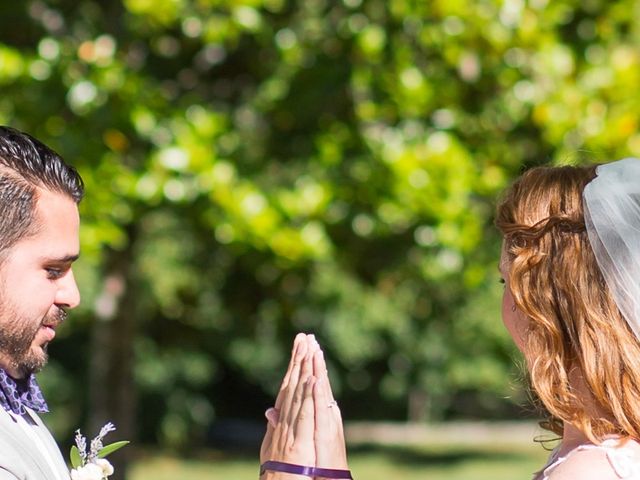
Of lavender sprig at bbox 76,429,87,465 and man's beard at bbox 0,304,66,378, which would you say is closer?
man's beard at bbox 0,304,66,378

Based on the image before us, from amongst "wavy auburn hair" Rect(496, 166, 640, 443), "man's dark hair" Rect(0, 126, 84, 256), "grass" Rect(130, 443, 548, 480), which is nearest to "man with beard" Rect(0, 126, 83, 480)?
"man's dark hair" Rect(0, 126, 84, 256)

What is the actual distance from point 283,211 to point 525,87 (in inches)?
61.7

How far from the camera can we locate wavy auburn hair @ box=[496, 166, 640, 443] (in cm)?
225

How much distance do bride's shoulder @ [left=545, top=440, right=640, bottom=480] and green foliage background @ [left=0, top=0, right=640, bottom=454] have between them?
103 inches

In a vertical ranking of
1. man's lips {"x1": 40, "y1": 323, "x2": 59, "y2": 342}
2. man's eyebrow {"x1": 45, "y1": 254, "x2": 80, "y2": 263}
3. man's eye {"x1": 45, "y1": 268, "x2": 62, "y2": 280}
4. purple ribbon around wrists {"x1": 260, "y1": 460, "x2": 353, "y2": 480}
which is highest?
man's eyebrow {"x1": 45, "y1": 254, "x2": 80, "y2": 263}

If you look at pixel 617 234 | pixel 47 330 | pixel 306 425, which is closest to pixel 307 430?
pixel 306 425

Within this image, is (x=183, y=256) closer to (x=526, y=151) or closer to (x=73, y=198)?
(x=526, y=151)

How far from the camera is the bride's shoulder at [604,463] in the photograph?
2197 millimetres

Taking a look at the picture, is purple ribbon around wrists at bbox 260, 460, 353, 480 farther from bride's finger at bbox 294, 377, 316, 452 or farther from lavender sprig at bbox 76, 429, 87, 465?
lavender sprig at bbox 76, 429, 87, 465

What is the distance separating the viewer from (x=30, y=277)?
6.89ft

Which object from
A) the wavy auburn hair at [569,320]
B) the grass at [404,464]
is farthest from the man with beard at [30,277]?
the grass at [404,464]

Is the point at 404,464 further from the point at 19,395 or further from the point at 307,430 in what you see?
the point at 19,395

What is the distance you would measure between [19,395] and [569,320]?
1172 mm

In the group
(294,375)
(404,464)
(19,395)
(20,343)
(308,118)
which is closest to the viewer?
(20,343)
